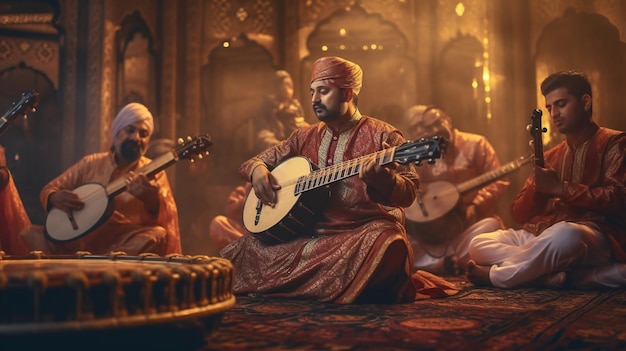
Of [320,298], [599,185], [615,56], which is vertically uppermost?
[615,56]

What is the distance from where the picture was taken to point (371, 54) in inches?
306

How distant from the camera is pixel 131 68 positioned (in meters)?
7.52

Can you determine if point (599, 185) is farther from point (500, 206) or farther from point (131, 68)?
point (131, 68)

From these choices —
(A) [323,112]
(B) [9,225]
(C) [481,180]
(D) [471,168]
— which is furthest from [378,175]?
(B) [9,225]

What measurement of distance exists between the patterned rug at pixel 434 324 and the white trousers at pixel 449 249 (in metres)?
1.93

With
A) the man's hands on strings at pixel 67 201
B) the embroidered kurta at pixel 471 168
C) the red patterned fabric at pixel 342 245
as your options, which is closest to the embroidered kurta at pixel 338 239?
the red patterned fabric at pixel 342 245

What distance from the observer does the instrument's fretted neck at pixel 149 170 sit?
5.29 meters

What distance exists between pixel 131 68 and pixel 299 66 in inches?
71.7

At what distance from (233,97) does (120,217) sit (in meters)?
2.72

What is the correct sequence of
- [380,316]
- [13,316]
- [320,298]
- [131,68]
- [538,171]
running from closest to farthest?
[13,316] → [380,316] → [320,298] → [538,171] → [131,68]

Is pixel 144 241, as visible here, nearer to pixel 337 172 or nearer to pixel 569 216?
pixel 337 172

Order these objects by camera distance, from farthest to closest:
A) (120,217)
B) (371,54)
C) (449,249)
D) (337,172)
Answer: (371,54), (449,249), (120,217), (337,172)

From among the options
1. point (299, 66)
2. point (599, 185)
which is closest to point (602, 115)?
point (599, 185)

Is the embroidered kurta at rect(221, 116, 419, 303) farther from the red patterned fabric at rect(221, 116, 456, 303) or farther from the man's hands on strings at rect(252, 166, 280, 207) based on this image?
the man's hands on strings at rect(252, 166, 280, 207)
